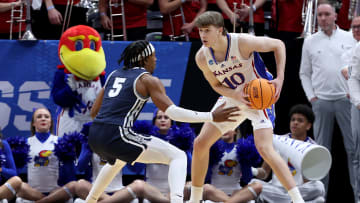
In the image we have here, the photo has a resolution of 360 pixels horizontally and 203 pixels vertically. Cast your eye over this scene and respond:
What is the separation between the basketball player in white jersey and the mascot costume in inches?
65.8

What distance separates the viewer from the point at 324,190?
7531mm

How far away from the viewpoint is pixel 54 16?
26.2ft

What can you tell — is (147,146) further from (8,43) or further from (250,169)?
(8,43)

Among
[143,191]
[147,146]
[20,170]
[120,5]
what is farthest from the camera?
[120,5]

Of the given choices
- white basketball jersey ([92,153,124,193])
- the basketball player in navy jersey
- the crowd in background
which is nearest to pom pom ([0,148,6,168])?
the crowd in background

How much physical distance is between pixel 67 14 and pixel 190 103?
6.16ft

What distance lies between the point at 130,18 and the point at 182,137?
6.08 feet

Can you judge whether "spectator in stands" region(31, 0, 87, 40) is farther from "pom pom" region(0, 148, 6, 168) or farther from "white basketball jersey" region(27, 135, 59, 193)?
"pom pom" region(0, 148, 6, 168)

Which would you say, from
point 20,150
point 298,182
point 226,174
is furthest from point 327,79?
point 20,150

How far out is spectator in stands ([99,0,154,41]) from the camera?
324 inches

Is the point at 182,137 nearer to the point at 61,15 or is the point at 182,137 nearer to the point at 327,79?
the point at 327,79

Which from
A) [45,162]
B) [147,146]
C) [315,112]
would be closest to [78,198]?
[45,162]

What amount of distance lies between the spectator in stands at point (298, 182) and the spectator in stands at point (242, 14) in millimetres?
1332

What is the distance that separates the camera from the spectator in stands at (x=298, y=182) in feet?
24.4
